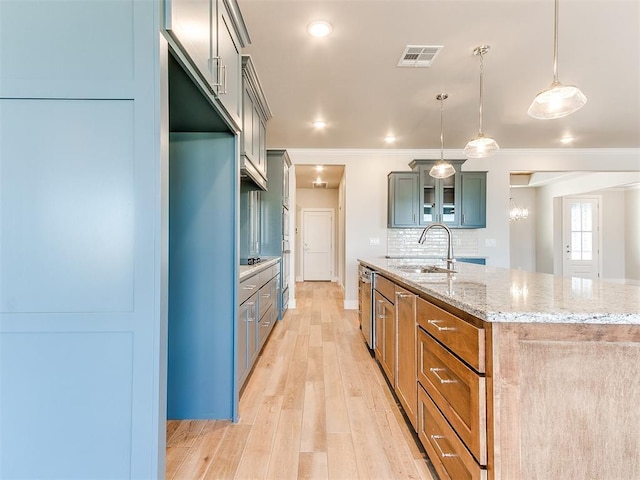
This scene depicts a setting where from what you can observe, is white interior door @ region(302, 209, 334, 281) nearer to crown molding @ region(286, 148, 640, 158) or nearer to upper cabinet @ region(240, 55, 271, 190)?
crown molding @ region(286, 148, 640, 158)

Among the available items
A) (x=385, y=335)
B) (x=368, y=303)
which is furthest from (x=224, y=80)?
(x=368, y=303)

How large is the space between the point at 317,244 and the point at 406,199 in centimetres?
428

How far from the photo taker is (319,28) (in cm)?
229

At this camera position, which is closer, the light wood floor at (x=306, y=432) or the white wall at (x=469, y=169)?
the light wood floor at (x=306, y=432)

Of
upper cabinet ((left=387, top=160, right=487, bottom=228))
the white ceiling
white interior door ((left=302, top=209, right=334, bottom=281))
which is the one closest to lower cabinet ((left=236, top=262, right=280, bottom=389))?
the white ceiling

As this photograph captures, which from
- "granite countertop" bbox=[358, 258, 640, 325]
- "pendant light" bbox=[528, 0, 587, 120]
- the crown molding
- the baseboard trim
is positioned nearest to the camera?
"granite countertop" bbox=[358, 258, 640, 325]

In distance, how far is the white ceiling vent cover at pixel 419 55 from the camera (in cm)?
254

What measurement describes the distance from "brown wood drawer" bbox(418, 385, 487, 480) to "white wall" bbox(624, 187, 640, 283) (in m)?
8.95

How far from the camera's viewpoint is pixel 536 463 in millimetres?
1014

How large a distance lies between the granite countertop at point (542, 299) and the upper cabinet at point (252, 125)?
1656 millimetres

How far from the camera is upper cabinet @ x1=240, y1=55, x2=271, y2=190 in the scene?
8.12ft

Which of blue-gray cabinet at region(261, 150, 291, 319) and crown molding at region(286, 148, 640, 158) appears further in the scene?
crown molding at region(286, 148, 640, 158)

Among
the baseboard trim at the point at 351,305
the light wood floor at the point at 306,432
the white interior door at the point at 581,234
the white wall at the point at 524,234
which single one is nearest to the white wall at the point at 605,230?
the white interior door at the point at 581,234

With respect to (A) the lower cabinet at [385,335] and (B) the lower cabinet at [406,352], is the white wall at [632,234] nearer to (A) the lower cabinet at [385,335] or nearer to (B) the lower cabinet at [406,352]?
(A) the lower cabinet at [385,335]
